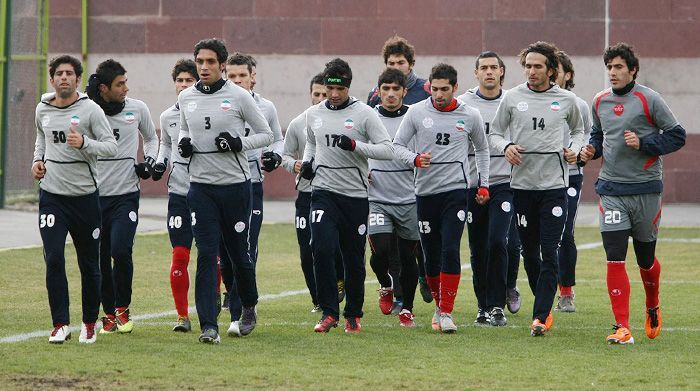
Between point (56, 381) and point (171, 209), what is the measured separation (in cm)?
318

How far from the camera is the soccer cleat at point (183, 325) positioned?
453 inches

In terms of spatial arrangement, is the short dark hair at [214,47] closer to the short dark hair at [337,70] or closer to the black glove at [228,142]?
the black glove at [228,142]

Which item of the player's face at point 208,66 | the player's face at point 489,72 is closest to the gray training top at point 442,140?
the player's face at point 489,72

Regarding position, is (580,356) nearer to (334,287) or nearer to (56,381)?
(334,287)

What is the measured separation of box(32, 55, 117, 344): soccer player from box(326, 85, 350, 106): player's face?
1879 mm

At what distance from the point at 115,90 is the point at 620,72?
398cm

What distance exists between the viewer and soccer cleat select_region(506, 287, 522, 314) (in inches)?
522

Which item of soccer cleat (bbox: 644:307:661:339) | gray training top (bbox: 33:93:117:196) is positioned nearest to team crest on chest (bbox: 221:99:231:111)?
gray training top (bbox: 33:93:117:196)

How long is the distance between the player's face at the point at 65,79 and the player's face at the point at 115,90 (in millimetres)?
840

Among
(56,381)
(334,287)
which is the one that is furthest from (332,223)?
(56,381)

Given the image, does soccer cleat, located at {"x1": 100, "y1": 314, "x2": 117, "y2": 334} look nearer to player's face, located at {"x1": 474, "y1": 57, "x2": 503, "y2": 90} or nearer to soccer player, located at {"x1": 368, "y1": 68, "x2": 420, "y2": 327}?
soccer player, located at {"x1": 368, "y1": 68, "x2": 420, "y2": 327}

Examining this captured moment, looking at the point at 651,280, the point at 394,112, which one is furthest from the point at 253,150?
the point at 651,280

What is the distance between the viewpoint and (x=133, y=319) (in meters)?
12.5

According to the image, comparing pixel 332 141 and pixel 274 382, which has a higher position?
pixel 332 141
